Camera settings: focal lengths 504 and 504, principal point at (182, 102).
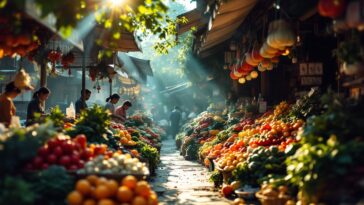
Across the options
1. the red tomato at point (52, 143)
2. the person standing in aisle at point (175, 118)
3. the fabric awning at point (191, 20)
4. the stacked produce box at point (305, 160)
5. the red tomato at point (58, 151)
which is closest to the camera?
the stacked produce box at point (305, 160)

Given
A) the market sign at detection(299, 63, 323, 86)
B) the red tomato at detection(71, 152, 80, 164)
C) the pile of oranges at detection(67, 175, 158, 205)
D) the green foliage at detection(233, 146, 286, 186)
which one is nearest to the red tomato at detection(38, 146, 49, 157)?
the red tomato at detection(71, 152, 80, 164)

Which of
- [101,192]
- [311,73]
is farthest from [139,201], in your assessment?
[311,73]

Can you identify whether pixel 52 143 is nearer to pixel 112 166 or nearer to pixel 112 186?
pixel 112 166

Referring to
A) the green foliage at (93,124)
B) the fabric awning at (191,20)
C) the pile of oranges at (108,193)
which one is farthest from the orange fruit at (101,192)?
the fabric awning at (191,20)

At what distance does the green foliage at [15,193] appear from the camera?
4805 millimetres

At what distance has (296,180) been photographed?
6406 mm

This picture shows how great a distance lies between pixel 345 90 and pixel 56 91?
23126 millimetres

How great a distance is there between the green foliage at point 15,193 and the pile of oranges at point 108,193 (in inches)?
20.6

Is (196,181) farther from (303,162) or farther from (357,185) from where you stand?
(357,185)

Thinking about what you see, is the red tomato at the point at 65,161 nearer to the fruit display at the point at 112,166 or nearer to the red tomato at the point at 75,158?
the red tomato at the point at 75,158

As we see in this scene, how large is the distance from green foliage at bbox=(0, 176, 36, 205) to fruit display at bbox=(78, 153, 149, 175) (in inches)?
39.3

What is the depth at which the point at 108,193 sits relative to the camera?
5.44 meters

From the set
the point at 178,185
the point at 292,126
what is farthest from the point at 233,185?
the point at 178,185

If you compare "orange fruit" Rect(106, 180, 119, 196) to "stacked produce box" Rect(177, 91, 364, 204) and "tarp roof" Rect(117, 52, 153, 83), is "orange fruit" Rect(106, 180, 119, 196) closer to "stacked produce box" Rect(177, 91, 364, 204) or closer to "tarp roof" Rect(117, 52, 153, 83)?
"stacked produce box" Rect(177, 91, 364, 204)
